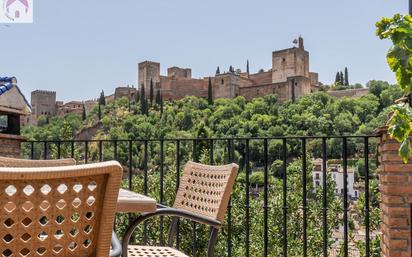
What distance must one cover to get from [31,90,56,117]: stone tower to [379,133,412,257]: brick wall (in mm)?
73340

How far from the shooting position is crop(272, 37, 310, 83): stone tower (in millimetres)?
65125

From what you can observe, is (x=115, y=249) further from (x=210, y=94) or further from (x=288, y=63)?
(x=288, y=63)

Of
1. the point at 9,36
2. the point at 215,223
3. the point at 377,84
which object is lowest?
the point at 215,223

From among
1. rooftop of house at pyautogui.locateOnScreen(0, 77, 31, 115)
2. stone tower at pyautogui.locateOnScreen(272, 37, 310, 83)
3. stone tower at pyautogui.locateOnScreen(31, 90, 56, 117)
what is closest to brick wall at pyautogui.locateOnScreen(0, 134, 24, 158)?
rooftop of house at pyautogui.locateOnScreen(0, 77, 31, 115)

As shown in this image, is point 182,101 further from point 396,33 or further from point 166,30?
point 396,33

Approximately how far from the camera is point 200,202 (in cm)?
217

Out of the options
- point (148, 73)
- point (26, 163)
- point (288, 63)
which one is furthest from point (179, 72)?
point (26, 163)

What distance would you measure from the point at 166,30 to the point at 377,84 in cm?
2524

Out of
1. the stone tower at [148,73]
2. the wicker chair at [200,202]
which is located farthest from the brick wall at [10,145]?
the stone tower at [148,73]

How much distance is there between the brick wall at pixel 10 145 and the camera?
3764mm

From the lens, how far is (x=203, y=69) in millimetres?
79625

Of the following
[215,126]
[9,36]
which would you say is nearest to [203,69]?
[215,126]

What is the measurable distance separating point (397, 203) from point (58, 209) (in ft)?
6.21

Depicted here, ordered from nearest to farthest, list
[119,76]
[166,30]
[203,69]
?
[166,30]
[119,76]
[203,69]
